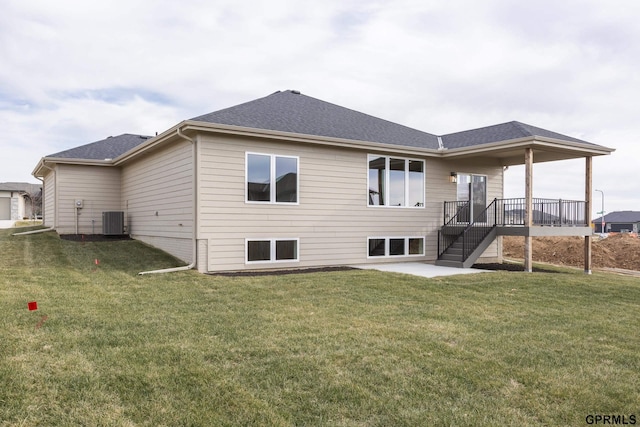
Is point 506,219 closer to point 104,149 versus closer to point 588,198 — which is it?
point 588,198

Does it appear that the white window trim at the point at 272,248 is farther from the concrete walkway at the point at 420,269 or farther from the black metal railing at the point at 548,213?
the black metal railing at the point at 548,213

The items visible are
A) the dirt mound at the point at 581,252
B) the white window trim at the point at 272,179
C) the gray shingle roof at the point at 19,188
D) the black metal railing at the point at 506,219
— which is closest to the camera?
the white window trim at the point at 272,179

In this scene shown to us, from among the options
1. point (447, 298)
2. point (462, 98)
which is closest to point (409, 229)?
point (447, 298)

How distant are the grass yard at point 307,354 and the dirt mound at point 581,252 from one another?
37.3 feet

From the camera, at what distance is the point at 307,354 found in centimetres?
416

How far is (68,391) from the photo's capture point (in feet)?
10.4

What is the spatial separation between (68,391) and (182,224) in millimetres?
7180

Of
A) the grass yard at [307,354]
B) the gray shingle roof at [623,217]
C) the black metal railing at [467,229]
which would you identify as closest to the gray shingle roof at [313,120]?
the black metal railing at [467,229]

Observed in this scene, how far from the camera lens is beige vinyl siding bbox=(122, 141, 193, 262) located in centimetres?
990

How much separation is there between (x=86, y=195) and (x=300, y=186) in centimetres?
813

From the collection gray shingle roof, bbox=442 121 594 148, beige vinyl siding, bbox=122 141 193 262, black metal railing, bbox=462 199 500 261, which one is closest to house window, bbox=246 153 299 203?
beige vinyl siding, bbox=122 141 193 262

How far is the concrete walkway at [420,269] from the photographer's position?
10031 millimetres

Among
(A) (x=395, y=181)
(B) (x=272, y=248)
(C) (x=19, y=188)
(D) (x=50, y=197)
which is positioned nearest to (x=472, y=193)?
(A) (x=395, y=181)

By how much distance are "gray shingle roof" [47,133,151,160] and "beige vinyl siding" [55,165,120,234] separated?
37cm
